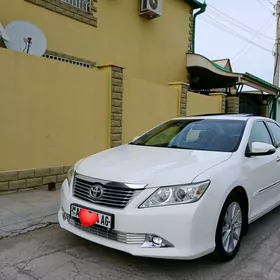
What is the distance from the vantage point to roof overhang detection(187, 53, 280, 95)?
39.2 feet

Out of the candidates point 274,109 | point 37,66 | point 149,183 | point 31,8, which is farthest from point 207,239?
point 274,109

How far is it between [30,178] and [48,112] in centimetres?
118

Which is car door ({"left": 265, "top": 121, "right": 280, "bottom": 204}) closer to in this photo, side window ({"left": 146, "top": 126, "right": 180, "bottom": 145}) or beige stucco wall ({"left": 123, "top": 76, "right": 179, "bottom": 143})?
side window ({"left": 146, "top": 126, "right": 180, "bottom": 145})

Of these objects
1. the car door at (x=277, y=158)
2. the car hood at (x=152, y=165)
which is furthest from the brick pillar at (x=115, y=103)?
the car door at (x=277, y=158)

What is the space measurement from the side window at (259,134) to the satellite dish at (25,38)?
4.82 m

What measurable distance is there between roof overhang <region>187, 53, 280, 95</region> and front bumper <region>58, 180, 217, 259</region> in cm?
994

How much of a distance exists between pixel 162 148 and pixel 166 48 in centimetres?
806

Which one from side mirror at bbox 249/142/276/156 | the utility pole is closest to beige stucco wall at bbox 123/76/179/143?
side mirror at bbox 249/142/276/156

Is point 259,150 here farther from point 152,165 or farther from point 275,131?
point 275,131

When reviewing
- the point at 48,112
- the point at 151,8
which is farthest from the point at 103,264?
the point at 151,8

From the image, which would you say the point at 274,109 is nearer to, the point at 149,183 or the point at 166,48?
the point at 166,48

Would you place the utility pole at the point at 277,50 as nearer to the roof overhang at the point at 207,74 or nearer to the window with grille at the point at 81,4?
the roof overhang at the point at 207,74

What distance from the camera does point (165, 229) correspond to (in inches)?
105

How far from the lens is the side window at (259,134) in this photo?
3965mm
